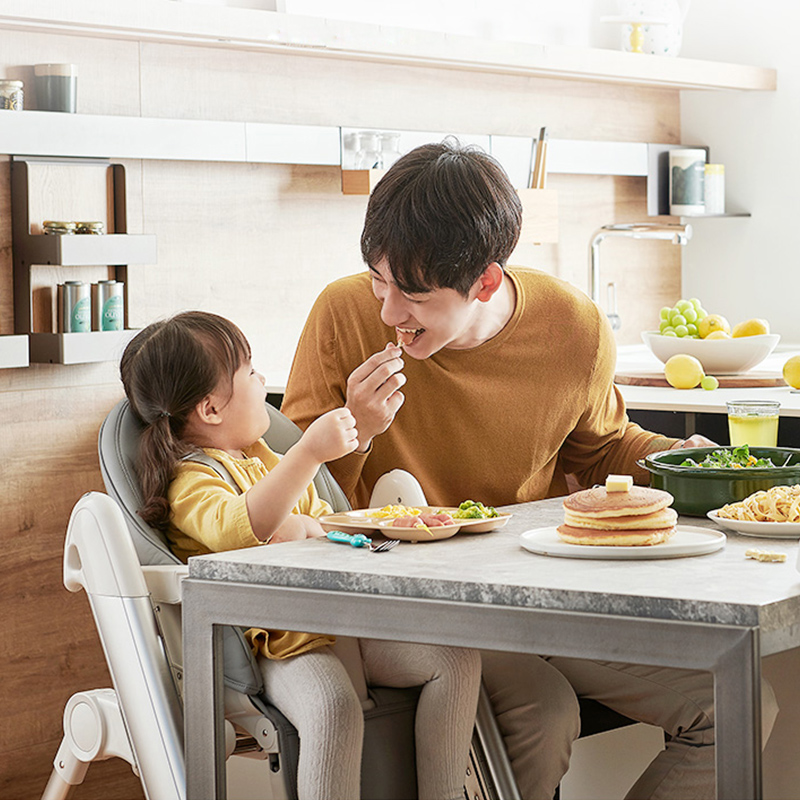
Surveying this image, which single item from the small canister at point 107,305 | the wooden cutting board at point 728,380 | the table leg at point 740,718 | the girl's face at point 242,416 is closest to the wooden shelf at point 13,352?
the small canister at point 107,305

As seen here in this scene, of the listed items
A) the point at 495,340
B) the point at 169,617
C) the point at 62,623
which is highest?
the point at 495,340

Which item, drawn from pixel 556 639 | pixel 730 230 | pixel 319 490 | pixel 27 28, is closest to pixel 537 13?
pixel 730 230

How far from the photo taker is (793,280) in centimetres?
430

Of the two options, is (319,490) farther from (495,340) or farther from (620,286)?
(620,286)

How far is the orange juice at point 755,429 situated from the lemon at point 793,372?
767mm

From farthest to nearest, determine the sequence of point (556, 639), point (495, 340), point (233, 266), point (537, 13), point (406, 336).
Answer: point (537, 13), point (233, 266), point (495, 340), point (406, 336), point (556, 639)

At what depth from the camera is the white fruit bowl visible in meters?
3.13

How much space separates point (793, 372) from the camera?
289cm

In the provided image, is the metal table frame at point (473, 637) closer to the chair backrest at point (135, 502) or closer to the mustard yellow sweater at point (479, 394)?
the chair backrest at point (135, 502)

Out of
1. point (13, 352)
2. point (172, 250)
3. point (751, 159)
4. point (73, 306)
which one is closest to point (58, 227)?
point (73, 306)

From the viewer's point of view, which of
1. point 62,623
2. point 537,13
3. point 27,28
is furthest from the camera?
→ point 537,13

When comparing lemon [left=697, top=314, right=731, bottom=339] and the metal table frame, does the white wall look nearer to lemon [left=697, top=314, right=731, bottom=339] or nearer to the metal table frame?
lemon [left=697, top=314, right=731, bottom=339]

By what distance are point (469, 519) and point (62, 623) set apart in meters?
1.59

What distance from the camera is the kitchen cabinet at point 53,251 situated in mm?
2797
